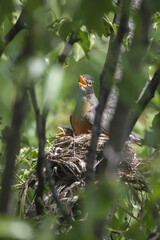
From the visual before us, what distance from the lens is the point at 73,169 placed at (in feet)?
9.50

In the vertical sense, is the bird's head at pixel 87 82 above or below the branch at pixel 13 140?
below

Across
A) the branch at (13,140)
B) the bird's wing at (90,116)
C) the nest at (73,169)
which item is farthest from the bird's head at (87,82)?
the branch at (13,140)

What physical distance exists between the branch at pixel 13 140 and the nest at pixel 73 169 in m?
1.33

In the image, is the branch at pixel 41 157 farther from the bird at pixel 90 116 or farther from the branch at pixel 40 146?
the bird at pixel 90 116

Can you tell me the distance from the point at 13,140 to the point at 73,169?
1895 mm

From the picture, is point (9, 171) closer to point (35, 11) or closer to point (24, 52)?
point (24, 52)

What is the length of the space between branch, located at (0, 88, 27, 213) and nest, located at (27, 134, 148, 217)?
4.36ft

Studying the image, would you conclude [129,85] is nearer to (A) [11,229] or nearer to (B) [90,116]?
(A) [11,229]

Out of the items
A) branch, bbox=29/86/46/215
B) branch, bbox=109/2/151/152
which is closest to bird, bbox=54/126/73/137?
branch, bbox=29/86/46/215

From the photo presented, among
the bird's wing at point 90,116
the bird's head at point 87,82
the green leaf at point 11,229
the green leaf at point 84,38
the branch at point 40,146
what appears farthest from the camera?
the bird's head at point 87,82

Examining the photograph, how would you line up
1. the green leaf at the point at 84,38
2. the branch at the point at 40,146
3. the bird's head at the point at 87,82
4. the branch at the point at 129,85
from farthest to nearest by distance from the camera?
the bird's head at the point at 87,82 < the green leaf at the point at 84,38 < the branch at the point at 40,146 < the branch at the point at 129,85

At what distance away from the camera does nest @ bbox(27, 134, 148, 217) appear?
263 cm

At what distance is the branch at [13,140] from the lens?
1.01 m

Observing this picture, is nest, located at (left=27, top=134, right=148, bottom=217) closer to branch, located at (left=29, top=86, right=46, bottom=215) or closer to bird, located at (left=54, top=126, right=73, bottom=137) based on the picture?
branch, located at (left=29, top=86, right=46, bottom=215)
